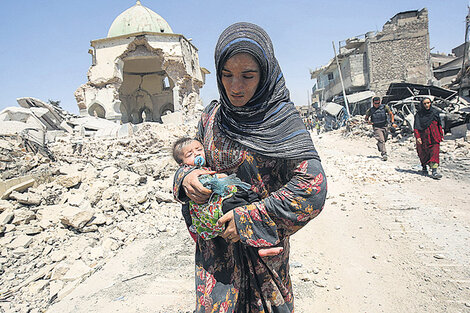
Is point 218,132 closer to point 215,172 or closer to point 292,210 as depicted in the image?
point 215,172

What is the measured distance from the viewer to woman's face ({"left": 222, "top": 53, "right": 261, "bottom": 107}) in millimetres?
1027

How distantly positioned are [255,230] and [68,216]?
3645 mm

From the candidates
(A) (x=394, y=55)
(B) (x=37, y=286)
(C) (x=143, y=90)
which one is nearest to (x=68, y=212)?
(B) (x=37, y=286)

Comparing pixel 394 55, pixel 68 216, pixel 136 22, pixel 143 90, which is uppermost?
pixel 136 22

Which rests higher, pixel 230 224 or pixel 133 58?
pixel 133 58

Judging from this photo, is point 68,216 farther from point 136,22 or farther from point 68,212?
point 136,22

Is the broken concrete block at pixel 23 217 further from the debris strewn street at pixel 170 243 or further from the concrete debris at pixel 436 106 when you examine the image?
the concrete debris at pixel 436 106

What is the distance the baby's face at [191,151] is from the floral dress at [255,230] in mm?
92

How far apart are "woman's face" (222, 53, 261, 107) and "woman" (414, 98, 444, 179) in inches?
219

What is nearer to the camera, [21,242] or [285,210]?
[285,210]

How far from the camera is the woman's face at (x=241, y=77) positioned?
1.03 meters

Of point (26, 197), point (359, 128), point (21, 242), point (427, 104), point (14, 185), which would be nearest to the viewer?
point (21, 242)

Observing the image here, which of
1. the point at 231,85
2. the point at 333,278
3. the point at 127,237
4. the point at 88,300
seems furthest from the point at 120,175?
the point at 231,85

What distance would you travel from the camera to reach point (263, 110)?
43.1 inches
